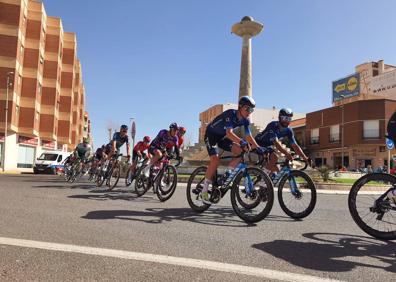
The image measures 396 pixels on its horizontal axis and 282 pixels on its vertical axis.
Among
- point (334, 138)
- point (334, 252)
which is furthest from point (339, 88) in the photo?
point (334, 252)

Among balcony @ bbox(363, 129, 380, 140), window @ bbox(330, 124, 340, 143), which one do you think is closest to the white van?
balcony @ bbox(363, 129, 380, 140)

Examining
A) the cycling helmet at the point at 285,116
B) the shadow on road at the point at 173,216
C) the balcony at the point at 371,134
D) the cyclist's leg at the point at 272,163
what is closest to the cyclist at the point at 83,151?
the shadow on road at the point at 173,216

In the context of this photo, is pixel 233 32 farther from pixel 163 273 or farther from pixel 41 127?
pixel 163 273

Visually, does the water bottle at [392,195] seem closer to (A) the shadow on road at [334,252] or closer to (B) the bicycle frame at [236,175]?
(A) the shadow on road at [334,252]

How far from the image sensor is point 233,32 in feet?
106

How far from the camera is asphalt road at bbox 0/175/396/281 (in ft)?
10.9

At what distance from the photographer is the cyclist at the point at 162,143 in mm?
9406

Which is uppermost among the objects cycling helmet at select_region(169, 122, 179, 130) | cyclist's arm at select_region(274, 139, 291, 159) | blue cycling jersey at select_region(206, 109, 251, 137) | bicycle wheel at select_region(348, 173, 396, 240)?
cycling helmet at select_region(169, 122, 179, 130)

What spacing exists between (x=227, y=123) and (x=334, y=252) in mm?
2936

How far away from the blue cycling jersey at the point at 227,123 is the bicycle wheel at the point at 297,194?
3.83 ft

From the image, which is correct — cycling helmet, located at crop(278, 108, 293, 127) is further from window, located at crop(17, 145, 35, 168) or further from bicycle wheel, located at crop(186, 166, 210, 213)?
window, located at crop(17, 145, 35, 168)

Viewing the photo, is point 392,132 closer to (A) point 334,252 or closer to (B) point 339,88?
(A) point 334,252

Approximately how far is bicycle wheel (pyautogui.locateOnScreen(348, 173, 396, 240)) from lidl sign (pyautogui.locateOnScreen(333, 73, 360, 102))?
6539 cm

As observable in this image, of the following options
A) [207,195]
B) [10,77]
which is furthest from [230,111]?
[10,77]
